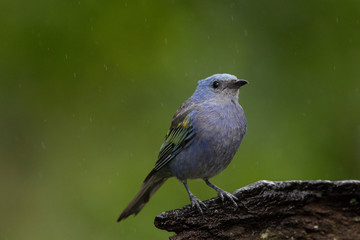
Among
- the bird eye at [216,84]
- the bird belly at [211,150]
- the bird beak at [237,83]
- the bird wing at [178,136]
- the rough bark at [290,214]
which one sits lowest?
the rough bark at [290,214]

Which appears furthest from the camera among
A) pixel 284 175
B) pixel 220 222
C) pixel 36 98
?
pixel 36 98

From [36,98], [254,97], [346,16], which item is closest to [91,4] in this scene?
[36,98]

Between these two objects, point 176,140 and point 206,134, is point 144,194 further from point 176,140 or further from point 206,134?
point 206,134

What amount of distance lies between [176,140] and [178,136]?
46 millimetres

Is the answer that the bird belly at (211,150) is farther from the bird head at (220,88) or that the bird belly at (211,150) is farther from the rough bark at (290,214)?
the rough bark at (290,214)

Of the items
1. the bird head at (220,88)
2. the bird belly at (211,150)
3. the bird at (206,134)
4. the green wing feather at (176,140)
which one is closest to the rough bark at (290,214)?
the bird at (206,134)

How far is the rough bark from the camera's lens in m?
3.82

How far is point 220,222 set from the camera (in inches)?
166

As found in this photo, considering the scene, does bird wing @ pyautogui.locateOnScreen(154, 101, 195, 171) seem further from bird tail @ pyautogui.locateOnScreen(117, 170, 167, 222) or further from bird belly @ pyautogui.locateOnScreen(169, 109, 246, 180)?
bird tail @ pyautogui.locateOnScreen(117, 170, 167, 222)

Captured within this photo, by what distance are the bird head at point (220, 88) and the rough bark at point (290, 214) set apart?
153 cm

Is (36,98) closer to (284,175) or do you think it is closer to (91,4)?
(91,4)

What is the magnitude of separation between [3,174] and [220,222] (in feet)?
14.3

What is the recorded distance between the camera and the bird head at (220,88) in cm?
549


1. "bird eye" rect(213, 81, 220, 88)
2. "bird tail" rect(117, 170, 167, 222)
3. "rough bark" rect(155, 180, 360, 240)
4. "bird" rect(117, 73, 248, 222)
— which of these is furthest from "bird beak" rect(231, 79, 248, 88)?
"rough bark" rect(155, 180, 360, 240)
